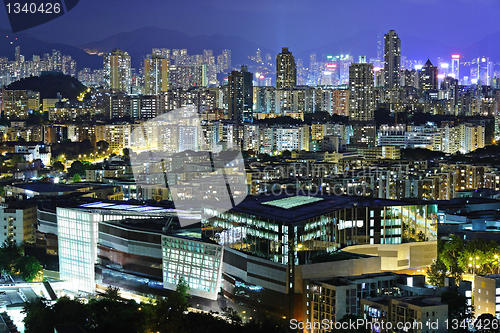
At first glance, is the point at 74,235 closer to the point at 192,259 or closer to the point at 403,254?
the point at 192,259

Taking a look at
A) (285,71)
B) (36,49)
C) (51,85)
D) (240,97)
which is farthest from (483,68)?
(36,49)

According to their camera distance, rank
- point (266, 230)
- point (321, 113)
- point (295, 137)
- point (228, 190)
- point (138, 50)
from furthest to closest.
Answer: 1. point (138, 50)
2. point (321, 113)
3. point (295, 137)
4. point (228, 190)
5. point (266, 230)

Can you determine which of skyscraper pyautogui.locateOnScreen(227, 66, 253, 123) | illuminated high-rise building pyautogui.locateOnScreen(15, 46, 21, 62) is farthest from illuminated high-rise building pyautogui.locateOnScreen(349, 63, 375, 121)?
illuminated high-rise building pyautogui.locateOnScreen(15, 46, 21, 62)

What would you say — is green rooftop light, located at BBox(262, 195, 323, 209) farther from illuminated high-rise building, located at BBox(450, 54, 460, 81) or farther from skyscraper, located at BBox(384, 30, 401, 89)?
illuminated high-rise building, located at BBox(450, 54, 460, 81)

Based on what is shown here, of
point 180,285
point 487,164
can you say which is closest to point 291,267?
point 180,285

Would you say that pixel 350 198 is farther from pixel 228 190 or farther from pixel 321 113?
pixel 321 113
